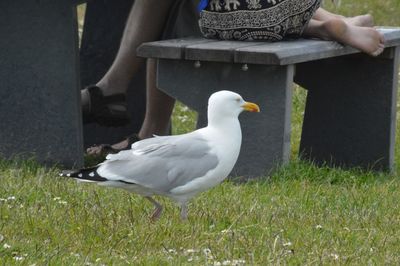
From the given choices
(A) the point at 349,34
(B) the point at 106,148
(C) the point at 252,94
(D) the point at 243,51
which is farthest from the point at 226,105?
(B) the point at 106,148

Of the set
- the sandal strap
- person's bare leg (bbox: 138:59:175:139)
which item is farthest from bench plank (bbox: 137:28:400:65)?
the sandal strap

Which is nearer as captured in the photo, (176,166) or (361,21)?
(176,166)

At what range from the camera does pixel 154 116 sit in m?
6.53

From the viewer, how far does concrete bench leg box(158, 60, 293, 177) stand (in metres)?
5.64

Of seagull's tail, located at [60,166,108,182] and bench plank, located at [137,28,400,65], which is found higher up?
bench plank, located at [137,28,400,65]

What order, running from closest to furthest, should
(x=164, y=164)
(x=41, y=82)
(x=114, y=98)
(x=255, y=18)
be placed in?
(x=164, y=164)
(x=255, y=18)
(x=41, y=82)
(x=114, y=98)

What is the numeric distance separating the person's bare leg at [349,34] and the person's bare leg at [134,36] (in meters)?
0.84

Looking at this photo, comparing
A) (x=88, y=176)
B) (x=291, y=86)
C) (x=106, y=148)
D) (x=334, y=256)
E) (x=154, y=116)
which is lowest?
(x=106, y=148)

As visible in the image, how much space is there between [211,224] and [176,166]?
0.90ft

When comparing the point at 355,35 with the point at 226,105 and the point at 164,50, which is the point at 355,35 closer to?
the point at 164,50

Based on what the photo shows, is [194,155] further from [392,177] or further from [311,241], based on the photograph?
[392,177]

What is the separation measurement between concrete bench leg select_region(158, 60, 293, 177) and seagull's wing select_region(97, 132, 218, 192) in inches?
42.4

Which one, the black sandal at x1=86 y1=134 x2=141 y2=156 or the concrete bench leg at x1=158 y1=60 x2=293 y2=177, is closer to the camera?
the concrete bench leg at x1=158 y1=60 x2=293 y2=177

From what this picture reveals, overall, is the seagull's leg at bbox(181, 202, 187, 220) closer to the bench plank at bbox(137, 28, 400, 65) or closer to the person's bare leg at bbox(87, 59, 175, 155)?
the bench plank at bbox(137, 28, 400, 65)
